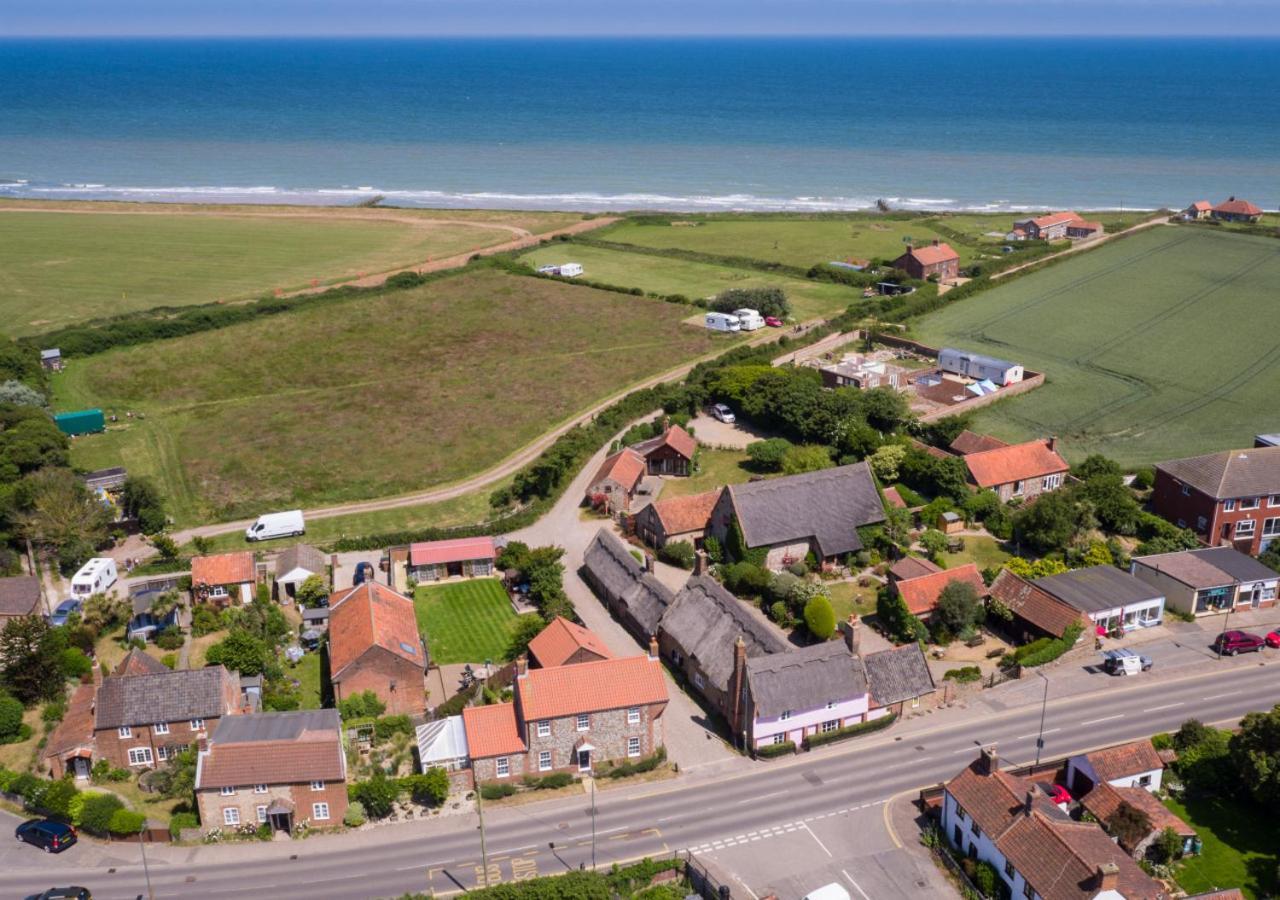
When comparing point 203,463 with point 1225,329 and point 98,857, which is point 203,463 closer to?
point 98,857

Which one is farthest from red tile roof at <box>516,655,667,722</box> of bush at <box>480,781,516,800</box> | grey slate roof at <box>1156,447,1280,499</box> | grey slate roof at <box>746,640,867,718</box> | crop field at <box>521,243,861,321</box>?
crop field at <box>521,243,861,321</box>

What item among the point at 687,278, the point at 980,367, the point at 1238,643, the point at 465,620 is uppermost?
the point at 687,278

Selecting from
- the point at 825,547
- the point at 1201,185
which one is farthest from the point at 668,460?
the point at 1201,185

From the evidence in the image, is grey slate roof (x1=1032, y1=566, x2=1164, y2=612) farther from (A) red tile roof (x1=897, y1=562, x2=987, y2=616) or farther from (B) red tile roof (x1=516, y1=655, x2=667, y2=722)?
(B) red tile roof (x1=516, y1=655, x2=667, y2=722)

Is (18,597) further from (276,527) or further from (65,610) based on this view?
(276,527)

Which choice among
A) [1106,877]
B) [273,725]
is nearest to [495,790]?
[273,725]

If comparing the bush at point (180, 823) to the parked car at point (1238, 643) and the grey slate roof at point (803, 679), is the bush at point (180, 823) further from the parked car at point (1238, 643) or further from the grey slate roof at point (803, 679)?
the parked car at point (1238, 643)

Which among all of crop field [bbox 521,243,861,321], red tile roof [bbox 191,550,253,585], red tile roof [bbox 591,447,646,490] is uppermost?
crop field [bbox 521,243,861,321]
